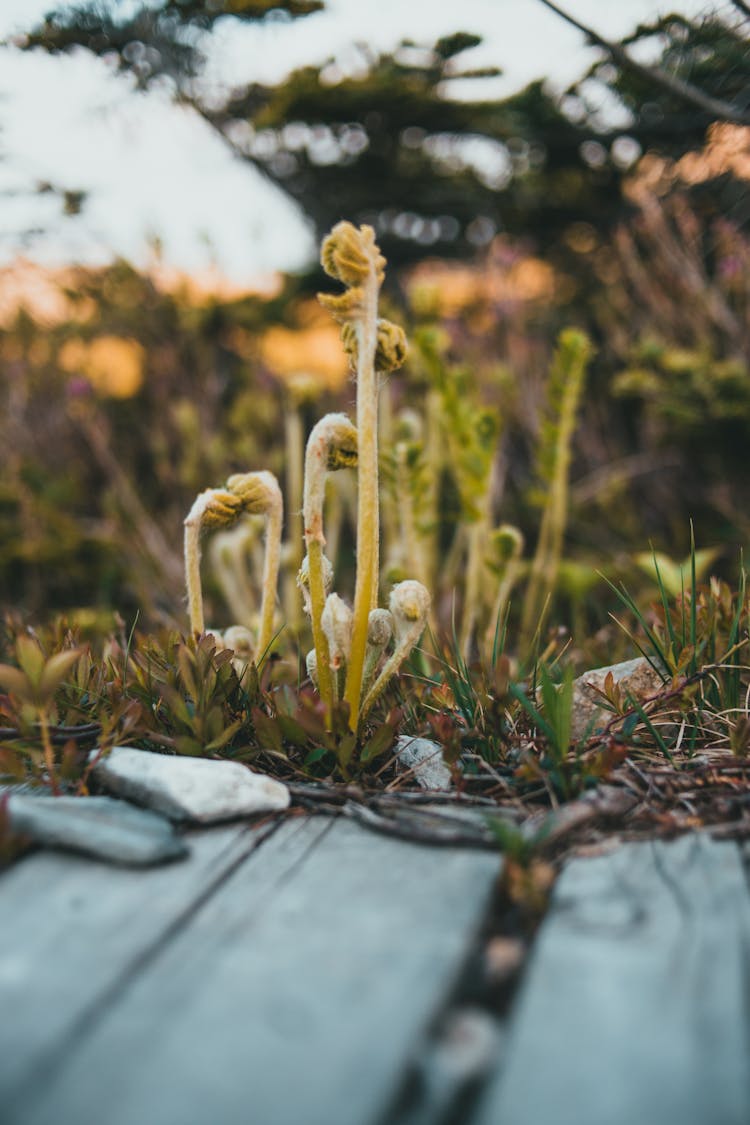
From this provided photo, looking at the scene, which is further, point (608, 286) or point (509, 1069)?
point (608, 286)

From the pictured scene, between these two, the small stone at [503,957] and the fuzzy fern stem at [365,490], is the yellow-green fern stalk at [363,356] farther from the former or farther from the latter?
the small stone at [503,957]

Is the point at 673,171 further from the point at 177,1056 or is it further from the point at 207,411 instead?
the point at 177,1056

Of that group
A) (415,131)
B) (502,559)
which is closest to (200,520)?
(502,559)

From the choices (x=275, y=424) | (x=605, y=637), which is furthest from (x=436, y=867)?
(x=275, y=424)

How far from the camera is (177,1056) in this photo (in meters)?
0.84

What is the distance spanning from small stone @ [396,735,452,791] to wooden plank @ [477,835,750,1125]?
48 centimetres

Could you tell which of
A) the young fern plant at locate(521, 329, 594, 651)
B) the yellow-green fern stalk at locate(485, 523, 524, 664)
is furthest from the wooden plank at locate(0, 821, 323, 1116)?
the young fern plant at locate(521, 329, 594, 651)

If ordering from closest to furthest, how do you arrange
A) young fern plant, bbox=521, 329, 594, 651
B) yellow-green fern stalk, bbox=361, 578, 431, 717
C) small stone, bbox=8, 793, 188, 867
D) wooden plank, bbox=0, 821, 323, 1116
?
wooden plank, bbox=0, 821, 323, 1116
small stone, bbox=8, 793, 188, 867
yellow-green fern stalk, bbox=361, 578, 431, 717
young fern plant, bbox=521, 329, 594, 651

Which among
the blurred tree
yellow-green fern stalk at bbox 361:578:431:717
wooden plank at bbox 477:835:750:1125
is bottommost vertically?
wooden plank at bbox 477:835:750:1125

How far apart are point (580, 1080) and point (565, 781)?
2.05 feet

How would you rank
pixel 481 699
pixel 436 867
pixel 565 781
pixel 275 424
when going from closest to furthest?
pixel 436 867 < pixel 565 781 < pixel 481 699 < pixel 275 424

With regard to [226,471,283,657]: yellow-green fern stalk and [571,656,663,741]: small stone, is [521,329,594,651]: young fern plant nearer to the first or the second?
[571,656,663,741]: small stone

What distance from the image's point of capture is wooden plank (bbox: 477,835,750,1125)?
2.55 ft

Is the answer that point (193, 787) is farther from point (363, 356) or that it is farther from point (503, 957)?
point (363, 356)
